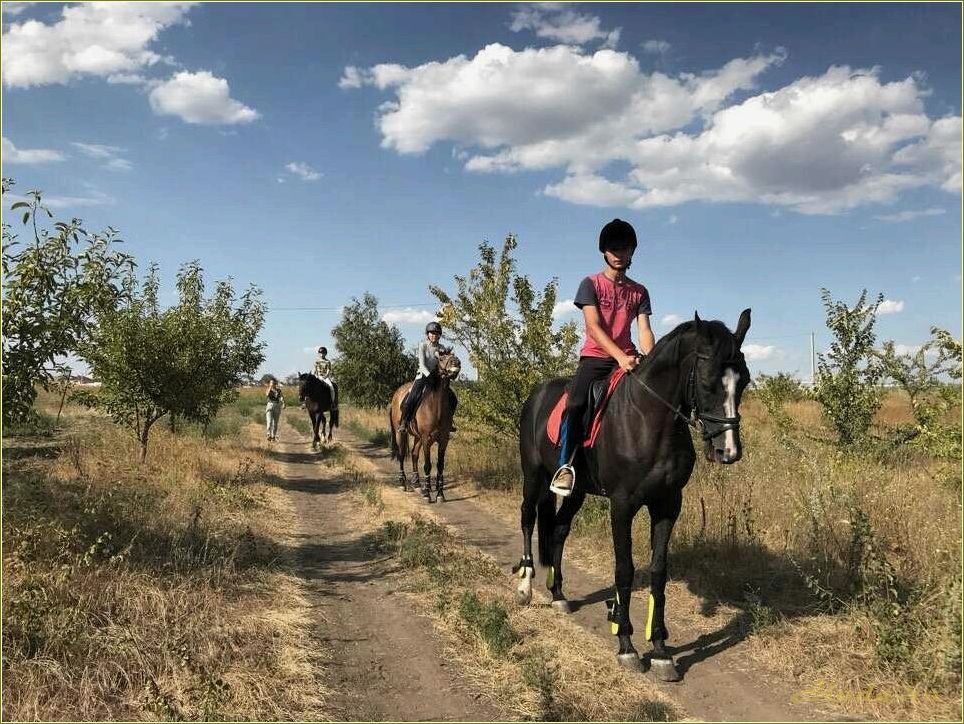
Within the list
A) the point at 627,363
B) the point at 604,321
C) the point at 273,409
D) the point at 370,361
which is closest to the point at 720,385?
the point at 627,363

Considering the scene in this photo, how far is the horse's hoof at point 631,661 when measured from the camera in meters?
4.61

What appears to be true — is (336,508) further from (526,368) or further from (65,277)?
(65,277)

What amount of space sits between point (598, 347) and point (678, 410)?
4.37ft

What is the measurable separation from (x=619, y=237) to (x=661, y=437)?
2.11m

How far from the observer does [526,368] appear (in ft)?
38.7

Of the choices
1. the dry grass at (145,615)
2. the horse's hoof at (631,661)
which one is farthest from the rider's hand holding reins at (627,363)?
the dry grass at (145,615)

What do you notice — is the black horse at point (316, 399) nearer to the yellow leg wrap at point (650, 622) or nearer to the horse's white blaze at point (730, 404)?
the yellow leg wrap at point (650, 622)

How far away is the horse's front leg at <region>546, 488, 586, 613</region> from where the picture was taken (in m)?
6.01

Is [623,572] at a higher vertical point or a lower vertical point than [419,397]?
lower

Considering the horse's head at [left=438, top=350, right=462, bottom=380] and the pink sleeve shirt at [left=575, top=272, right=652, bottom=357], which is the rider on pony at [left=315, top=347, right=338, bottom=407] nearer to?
the horse's head at [left=438, top=350, right=462, bottom=380]

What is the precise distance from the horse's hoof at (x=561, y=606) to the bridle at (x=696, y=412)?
2425 millimetres

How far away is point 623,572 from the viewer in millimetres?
4973

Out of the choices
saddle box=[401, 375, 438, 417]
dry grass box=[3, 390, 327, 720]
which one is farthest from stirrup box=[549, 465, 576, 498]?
saddle box=[401, 375, 438, 417]

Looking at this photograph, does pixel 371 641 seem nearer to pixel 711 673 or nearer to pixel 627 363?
pixel 711 673
